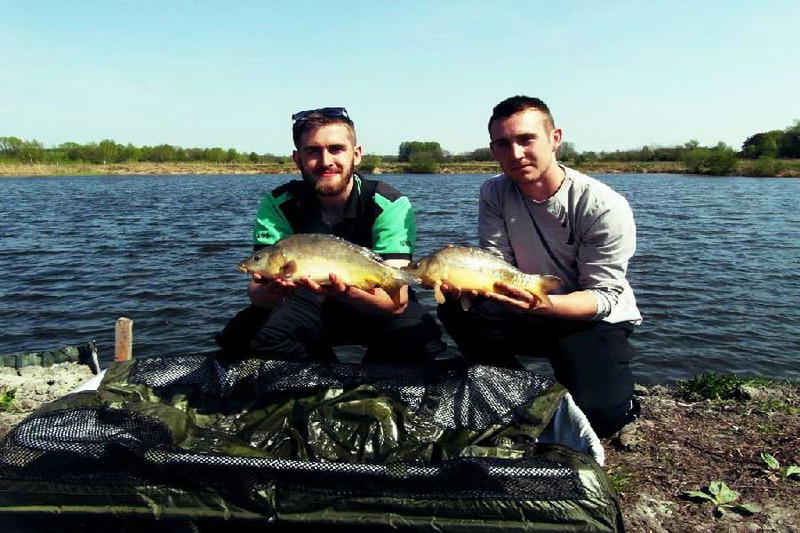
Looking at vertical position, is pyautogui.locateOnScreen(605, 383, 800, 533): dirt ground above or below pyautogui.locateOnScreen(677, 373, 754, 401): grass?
above

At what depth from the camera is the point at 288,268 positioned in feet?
12.5

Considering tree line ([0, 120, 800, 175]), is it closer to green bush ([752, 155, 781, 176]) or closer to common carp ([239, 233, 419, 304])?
green bush ([752, 155, 781, 176])

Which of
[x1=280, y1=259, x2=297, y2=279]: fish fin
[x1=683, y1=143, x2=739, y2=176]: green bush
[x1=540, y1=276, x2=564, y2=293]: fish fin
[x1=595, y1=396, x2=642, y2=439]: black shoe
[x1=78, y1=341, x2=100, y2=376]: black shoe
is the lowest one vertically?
[x1=78, y1=341, x2=100, y2=376]: black shoe

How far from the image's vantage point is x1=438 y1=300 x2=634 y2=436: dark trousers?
386cm

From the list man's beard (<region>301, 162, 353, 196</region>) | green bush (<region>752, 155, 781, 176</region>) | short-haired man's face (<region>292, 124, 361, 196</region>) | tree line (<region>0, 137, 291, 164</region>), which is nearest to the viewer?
short-haired man's face (<region>292, 124, 361, 196</region>)

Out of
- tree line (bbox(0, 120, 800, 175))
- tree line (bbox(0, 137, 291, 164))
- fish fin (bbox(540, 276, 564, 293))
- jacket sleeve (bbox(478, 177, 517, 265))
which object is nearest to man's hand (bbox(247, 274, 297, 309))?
jacket sleeve (bbox(478, 177, 517, 265))

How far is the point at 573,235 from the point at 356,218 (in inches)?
63.1

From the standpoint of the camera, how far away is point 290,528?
2.63 metres

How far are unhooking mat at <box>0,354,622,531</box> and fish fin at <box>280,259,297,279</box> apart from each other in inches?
24.3

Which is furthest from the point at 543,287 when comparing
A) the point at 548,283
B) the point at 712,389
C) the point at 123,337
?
the point at 123,337

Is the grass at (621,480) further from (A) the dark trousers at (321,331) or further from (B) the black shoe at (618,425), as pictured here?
(A) the dark trousers at (321,331)

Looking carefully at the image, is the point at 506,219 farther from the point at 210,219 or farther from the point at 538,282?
the point at 210,219

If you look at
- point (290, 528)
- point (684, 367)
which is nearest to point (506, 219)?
point (290, 528)

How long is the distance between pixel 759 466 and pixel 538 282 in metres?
1.66
